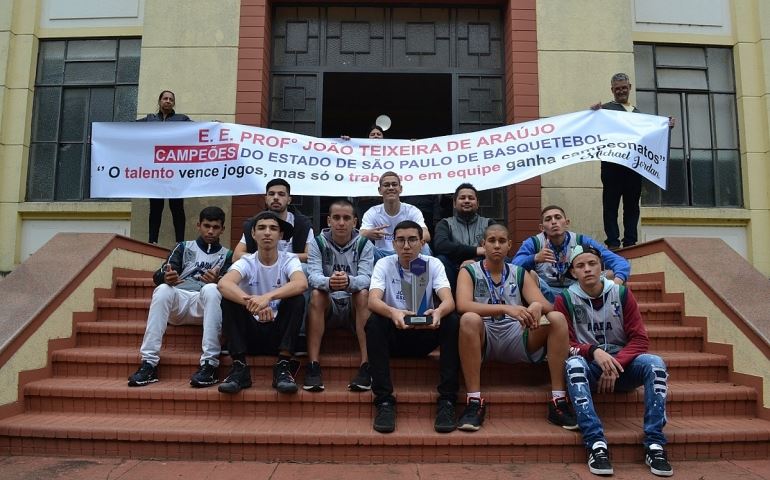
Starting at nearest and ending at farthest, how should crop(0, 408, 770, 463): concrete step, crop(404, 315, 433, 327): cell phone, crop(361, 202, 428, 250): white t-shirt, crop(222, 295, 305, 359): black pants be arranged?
1. crop(0, 408, 770, 463): concrete step
2. crop(404, 315, 433, 327): cell phone
3. crop(222, 295, 305, 359): black pants
4. crop(361, 202, 428, 250): white t-shirt

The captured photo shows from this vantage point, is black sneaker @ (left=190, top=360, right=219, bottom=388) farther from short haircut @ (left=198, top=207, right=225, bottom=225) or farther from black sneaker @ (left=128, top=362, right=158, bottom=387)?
short haircut @ (left=198, top=207, right=225, bottom=225)

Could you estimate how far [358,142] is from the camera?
7105mm

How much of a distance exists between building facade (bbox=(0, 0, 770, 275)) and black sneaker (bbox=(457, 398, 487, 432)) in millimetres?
3823

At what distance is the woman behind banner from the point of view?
7098mm

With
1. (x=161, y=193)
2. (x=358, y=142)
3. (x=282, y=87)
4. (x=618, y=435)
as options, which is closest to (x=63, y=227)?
(x=161, y=193)

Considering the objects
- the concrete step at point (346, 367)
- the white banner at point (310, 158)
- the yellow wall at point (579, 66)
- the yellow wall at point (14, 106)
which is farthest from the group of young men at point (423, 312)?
the yellow wall at point (14, 106)

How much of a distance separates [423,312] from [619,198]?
143 inches

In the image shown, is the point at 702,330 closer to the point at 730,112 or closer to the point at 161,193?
the point at 730,112

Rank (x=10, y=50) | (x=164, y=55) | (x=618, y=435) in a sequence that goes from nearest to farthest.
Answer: (x=618, y=435)
(x=164, y=55)
(x=10, y=50)

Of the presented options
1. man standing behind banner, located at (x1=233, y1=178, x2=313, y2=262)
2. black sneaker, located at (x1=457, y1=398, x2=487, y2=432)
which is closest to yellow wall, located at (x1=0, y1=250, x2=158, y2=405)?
man standing behind banner, located at (x1=233, y1=178, x2=313, y2=262)

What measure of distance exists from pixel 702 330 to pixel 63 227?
8134 mm

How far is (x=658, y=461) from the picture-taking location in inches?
145

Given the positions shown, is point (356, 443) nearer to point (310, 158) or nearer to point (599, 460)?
point (599, 460)

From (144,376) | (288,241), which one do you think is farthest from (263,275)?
(144,376)
